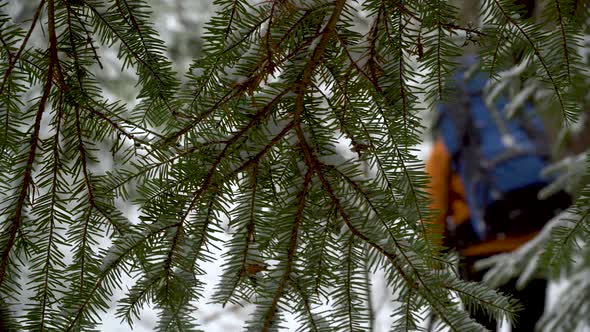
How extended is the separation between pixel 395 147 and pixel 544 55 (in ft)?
0.96

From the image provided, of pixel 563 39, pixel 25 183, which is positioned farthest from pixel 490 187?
pixel 25 183

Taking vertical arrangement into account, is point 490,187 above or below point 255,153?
above

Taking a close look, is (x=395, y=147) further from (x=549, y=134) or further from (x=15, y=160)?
(x=549, y=134)

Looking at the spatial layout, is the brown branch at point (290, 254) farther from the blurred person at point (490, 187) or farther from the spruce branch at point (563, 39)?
the blurred person at point (490, 187)

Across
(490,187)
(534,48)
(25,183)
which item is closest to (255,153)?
(25,183)

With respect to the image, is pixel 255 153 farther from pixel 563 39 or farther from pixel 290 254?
pixel 563 39

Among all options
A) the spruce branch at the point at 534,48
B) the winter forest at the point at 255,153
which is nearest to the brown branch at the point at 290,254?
the winter forest at the point at 255,153

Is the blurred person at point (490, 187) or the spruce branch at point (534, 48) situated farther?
Result: the blurred person at point (490, 187)

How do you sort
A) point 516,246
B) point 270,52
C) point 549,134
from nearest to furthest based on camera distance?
point 270,52 < point 516,246 < point 549,134

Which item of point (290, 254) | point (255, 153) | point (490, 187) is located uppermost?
point (490, 187)

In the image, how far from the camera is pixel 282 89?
2.94ft

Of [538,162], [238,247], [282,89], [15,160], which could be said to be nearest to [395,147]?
[282,89]

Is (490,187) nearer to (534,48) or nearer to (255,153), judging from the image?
(534,48)

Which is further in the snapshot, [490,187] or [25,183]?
[490,187]
